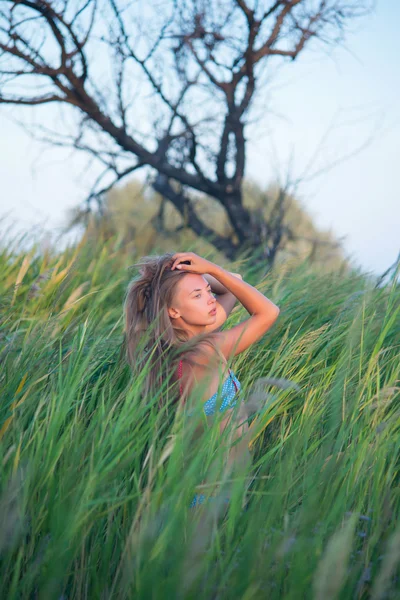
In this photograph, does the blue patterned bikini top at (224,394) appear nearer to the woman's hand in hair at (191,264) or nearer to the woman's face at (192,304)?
the woman's face at (192,304)

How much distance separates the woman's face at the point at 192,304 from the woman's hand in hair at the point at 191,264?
0.12ft

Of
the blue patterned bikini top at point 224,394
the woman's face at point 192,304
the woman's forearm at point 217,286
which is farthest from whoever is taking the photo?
the woman's forearm at point 217,286

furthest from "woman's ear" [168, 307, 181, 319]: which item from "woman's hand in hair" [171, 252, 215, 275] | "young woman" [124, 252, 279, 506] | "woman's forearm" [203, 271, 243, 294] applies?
"woman's forearm" [203, 271, 243, 294]

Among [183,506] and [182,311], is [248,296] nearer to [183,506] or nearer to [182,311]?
[182,311]

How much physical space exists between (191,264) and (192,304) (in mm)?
165

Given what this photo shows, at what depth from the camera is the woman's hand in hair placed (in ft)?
7.84

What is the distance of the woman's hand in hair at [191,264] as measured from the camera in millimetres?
2389

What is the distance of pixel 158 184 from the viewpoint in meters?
7.95

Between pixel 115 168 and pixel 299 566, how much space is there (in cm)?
631

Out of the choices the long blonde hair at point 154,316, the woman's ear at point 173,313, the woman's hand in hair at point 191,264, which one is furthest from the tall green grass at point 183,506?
the woman's hand in hair at point 191,264

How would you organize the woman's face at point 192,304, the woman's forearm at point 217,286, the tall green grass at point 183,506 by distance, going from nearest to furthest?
the tall green grass at point 183,506, the woman's face at point 192,304, the woman's forearm at point 217,286


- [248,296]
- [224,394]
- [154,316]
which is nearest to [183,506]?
[224,394]

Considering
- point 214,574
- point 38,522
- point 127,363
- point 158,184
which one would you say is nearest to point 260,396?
point 214,574

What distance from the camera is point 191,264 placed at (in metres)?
2.42
